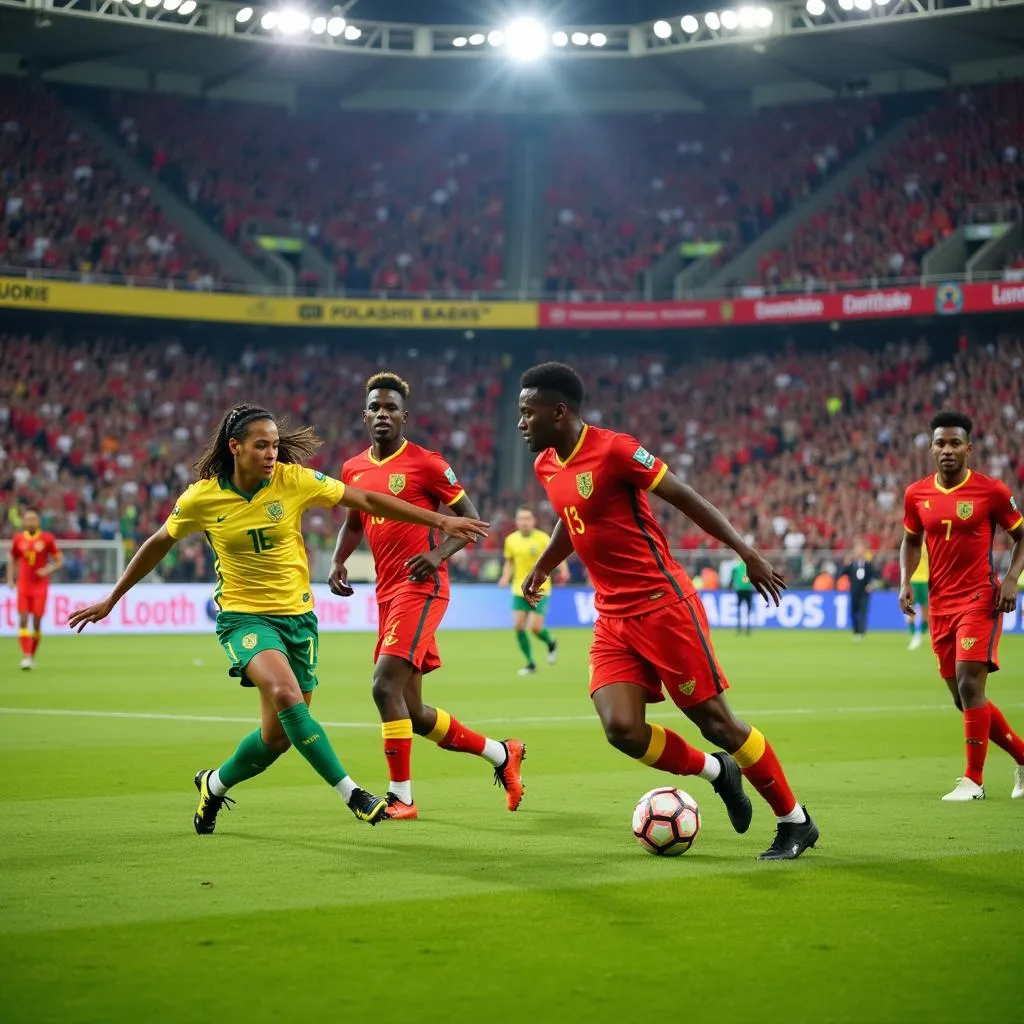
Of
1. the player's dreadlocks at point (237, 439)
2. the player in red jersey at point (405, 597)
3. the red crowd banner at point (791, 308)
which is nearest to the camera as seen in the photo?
the player's dreadlocks at point (237, 439)

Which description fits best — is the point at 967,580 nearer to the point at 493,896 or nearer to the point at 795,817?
the point at 795,817

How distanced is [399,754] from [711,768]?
7.27ft

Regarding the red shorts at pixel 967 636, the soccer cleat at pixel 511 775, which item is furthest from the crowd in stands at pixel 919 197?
the soccer cleat at pixel 511 775

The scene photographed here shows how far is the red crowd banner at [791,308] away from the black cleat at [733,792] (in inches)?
1461

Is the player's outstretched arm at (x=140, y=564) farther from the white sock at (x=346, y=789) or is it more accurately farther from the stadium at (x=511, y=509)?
the white sock at (x=346, y=789)

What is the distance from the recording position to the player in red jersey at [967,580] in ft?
34.6

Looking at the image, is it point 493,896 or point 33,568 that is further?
point 33,568

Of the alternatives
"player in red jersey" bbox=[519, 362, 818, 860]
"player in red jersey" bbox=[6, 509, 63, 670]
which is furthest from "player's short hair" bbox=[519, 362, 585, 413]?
"player in red jersey" bbox=[6, 509, 63, 670]

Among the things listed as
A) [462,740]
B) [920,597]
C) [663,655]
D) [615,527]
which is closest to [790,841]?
[663,655]

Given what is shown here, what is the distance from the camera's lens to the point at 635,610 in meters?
8.09

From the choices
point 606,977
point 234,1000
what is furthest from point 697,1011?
point 234,1000

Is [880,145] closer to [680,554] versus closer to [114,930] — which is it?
[680,554]

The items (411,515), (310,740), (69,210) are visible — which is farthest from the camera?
(69,210)

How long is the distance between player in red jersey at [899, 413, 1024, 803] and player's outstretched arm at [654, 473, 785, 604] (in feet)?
11.2
